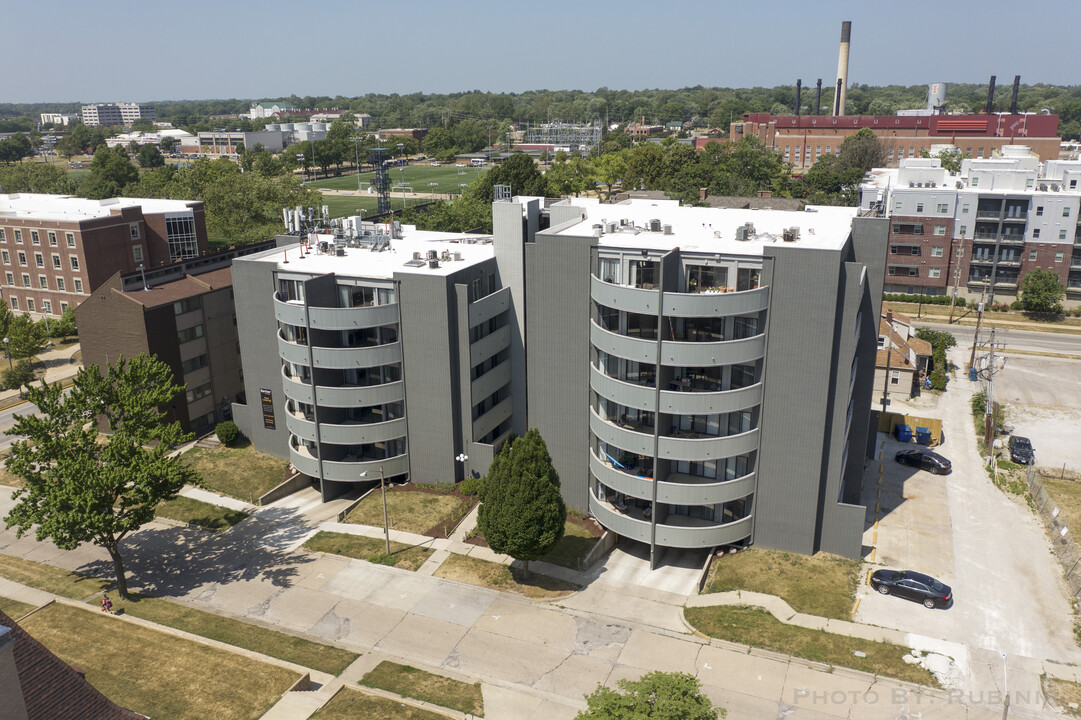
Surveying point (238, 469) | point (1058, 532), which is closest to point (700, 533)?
point (1058, 532)

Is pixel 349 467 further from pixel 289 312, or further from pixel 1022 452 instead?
pixel 1022 452

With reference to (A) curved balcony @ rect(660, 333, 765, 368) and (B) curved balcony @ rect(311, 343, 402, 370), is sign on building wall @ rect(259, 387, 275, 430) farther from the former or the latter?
(A) curved balcony @ rect(660, 333, 765, 368)

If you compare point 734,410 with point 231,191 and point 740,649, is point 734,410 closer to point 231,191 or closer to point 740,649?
point 740,649

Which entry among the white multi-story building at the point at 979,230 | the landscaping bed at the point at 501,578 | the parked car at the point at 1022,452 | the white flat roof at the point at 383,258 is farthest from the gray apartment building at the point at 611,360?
the white multi-story building at the point at 979,230

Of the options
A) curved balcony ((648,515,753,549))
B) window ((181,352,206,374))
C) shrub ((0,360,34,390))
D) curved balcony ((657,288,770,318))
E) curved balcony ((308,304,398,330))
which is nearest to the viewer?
curved balcony ((657,288,770,318))

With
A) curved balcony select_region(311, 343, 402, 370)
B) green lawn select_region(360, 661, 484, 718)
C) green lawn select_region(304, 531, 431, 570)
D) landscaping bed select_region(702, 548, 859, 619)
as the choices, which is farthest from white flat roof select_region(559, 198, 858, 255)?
green lawn select_region(360, 661, 484, 718)

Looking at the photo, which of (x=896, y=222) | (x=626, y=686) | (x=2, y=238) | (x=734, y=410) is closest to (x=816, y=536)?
(x=734, y=410)
